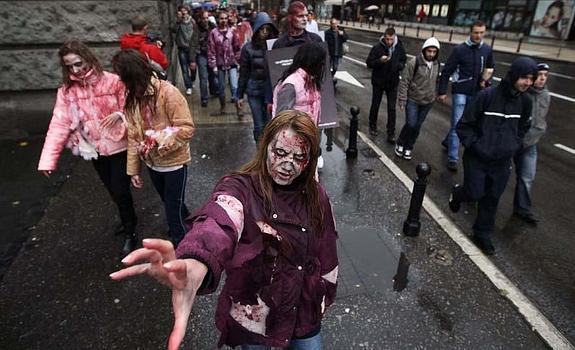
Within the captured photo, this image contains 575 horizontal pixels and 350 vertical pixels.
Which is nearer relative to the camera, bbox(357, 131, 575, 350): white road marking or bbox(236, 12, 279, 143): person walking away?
bbox(357, 131, 575, 350): white road marking

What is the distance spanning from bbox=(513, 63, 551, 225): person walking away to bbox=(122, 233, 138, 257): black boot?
452 centimetres

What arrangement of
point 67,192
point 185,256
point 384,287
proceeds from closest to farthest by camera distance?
point 185,256 → point 384,287 → point 67,192

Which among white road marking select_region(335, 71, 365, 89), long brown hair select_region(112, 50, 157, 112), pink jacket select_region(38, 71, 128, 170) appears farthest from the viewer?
white road marking select_region(335, 71, 365, 89)

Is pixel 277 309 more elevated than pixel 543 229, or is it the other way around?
pixel 277 309

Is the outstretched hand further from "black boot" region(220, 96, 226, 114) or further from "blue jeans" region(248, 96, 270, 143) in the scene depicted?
"black boot" region(220, 96, 226, 114)

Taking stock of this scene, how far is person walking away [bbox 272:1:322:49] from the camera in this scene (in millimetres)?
4801

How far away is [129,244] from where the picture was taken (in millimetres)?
3877

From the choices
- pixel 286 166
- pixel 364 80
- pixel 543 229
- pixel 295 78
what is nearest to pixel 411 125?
pixel 543 229

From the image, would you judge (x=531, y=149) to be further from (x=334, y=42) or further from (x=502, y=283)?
(x=334, y=42)

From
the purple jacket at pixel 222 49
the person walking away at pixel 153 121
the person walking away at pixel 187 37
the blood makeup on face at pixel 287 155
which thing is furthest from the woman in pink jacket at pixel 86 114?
the person walking away at pixel 187 37

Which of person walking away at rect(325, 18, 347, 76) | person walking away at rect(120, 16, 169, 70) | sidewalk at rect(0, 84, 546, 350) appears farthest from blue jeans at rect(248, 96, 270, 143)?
person walking away at rect(325, 18, 347, 76)

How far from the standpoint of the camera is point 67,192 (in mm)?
4988

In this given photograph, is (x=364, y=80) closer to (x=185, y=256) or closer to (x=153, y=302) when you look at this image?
(x=153, y=302)

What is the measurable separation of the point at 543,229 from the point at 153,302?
4446 mm
